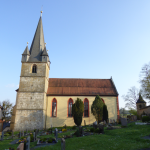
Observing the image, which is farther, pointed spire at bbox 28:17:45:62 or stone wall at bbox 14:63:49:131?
pointed spire at bbox 28:17:45:62

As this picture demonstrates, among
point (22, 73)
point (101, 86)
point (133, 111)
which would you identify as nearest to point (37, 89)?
point (22, 73)

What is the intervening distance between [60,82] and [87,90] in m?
6.10

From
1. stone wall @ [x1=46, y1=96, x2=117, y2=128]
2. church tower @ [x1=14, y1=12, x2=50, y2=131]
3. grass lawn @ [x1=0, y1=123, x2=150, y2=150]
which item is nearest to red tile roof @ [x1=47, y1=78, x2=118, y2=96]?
stone wall @ [x1=46, y1=96, x2=117, y2=128]

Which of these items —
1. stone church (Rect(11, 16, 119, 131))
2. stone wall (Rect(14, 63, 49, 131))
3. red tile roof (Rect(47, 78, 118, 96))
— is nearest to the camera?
stone wall (Rect(14, 63, 49, 131))

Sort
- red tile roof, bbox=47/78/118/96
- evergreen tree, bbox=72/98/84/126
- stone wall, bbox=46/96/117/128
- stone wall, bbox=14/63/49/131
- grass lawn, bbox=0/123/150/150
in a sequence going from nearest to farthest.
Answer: grass lawn, bbox=0/123/150/150, evergreen tree, bbox=72/98/84/126, stone wall, bbox=14/63/49/131, stone wall, bbox=46/96/117/128, red tile roof, bbox=47/78/118/96

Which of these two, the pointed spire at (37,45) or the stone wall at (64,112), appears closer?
the stone wall at (64,112)

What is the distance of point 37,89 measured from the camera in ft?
86.2

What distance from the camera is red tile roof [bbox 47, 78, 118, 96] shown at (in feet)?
93.6

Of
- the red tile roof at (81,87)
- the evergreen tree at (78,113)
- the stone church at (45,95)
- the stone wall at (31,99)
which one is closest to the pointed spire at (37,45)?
the stone church at (45,95)

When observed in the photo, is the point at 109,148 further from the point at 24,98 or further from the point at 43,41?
the point at 43,41

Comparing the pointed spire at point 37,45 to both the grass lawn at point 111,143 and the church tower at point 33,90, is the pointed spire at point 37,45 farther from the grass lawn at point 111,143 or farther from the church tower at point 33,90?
the grass lawn at point 111,143

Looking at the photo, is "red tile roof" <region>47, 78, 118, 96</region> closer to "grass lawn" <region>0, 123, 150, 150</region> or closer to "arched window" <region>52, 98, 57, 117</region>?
"arched window" <region>52, 98, 57, 117</region>

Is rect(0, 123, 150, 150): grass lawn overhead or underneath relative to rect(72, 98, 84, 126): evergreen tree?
underneath

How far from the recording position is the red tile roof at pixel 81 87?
28516 mm
